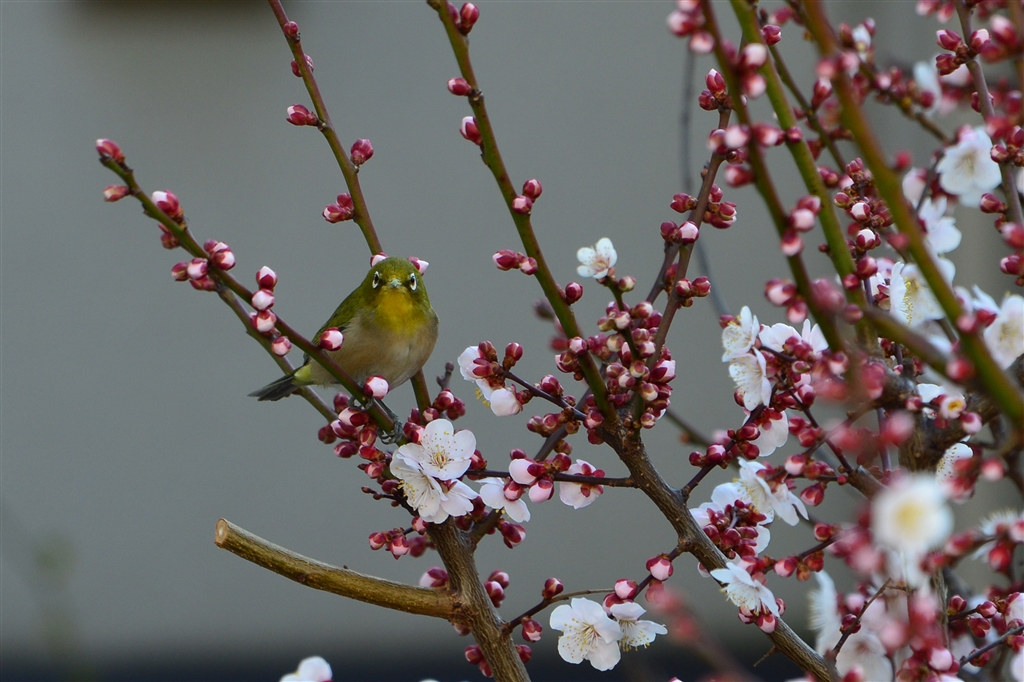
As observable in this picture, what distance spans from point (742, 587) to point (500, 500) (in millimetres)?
189

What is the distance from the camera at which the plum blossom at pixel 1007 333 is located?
24.2 inches

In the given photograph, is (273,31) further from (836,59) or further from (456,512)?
(836,59)

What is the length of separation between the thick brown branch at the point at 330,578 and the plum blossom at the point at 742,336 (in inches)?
11.7

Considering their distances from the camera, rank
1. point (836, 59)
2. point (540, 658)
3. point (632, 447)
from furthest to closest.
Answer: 1. point (540, 658)
2. point (632, 447)
3. point (836, 59)

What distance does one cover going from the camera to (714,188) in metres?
0.76

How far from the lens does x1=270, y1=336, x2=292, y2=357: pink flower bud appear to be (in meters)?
0.69

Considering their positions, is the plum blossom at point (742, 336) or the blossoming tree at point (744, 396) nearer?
the blossoming tree at point (744, 396)

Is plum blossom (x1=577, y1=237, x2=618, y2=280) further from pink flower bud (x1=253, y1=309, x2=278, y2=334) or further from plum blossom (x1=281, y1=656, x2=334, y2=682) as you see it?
plum blossom (x1=281, y1=656, x2=334, y2=682)

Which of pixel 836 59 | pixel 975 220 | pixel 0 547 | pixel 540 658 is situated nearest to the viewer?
pixel 836 59

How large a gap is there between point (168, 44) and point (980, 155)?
278 cm

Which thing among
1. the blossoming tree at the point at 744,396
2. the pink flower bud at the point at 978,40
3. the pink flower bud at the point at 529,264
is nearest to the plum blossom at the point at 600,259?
the blossoming tree at the point at 744,396

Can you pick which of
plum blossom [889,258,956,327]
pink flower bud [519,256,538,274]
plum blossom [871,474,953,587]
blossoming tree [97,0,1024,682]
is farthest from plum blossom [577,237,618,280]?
plum blossom [871,474,953,587]

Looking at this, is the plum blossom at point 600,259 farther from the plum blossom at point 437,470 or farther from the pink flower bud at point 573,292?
the plum blossom at point 437,470

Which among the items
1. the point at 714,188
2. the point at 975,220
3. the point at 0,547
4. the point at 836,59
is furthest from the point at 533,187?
the point at 0,547
